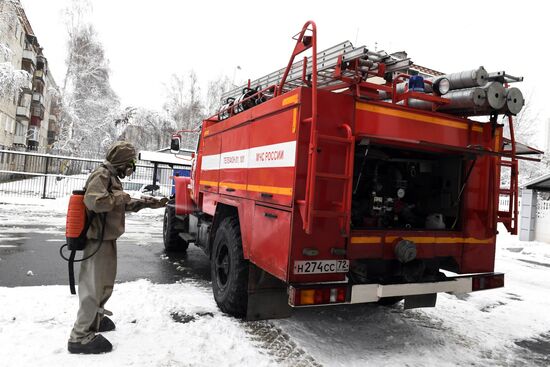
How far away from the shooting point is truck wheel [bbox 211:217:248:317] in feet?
14.3

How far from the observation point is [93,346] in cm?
338

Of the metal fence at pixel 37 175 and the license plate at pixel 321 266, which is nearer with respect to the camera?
the license plate at pixel 321 266

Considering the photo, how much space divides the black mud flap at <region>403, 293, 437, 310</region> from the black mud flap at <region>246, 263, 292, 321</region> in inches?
48.3

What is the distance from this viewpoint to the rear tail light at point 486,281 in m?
4.14

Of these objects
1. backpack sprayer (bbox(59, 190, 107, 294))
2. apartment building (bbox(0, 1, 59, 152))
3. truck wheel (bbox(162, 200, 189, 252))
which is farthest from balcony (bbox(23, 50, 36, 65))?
backpack sprayer (bbox(59, 190, 107, 294))

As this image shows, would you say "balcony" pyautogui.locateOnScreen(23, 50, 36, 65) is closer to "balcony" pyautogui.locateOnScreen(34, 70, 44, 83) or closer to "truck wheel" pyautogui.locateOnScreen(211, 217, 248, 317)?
"balcony" pyautogui.locateOnScreen(34, 70, 44, 83)

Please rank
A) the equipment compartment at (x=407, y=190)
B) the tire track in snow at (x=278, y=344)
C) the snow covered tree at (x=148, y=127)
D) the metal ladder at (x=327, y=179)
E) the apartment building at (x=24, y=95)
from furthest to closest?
the snow covered tree at (x=148, y=127), the apartment building at (x=24, y=95), the equipment compartment at (x=407, y=190), the tire track in snow at (x=278, y=344), the metal ladder at (x=327, y=179)

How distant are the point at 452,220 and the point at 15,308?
16.5 feet

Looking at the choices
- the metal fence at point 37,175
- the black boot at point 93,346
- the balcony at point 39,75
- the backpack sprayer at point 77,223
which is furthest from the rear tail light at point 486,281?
the balcony at point 39,75

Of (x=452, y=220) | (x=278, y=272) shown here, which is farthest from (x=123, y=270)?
(x=452, y=220)

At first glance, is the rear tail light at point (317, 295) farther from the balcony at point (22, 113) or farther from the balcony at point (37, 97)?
the balcony at point (37, 97)

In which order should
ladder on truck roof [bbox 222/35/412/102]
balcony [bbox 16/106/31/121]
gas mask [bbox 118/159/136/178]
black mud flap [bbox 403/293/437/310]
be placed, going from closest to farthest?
ladder on truck roof [bbox 222/35/412/102] → gas mask [bbox 118/159/136/178] → black mud flap [bbox 403/293/437/310] → balcony [bbox 16/106/31/121]

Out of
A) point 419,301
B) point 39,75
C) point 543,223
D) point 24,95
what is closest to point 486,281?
point 419,301

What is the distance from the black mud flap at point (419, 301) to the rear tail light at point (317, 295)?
94cm
